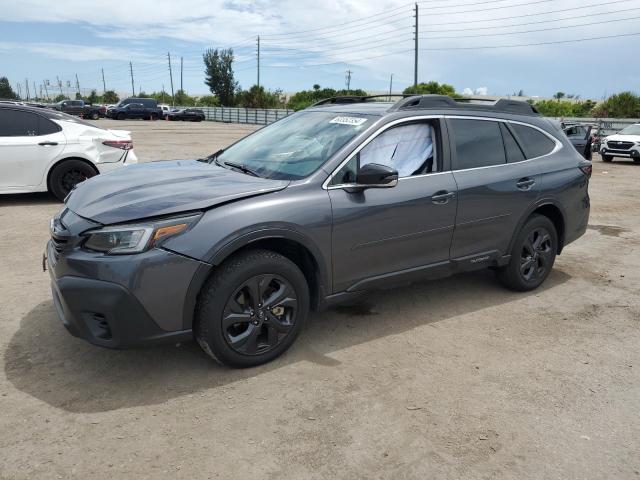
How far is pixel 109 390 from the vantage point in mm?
3156

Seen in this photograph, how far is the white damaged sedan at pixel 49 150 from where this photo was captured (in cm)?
795

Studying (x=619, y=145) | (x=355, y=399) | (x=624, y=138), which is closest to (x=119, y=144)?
(x=355, y=399)

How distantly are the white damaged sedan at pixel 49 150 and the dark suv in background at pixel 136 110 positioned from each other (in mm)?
39654

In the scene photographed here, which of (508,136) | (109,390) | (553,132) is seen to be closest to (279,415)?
(109,390)

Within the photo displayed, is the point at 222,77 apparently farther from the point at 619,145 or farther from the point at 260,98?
the point at 619,145

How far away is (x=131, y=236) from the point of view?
300 cm

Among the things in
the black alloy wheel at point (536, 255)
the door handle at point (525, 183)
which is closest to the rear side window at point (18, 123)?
the door handle at point (525, 183)

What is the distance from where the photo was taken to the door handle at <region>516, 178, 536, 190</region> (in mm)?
4680

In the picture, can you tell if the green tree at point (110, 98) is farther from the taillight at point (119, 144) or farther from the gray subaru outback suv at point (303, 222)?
the gray subaru outback suv at point (303, 222)

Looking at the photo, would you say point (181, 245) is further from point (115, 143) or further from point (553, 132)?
point (115, 143)

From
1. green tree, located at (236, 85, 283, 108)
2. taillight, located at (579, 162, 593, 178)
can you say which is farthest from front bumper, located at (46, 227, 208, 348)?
green tree, located at (236, 85, 283, 108)

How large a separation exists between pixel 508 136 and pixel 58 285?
379 cm

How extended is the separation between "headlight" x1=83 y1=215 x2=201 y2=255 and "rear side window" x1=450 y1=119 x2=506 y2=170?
238 cm

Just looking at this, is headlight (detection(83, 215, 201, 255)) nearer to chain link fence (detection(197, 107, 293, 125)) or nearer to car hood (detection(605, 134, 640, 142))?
car hood (detection(605, 134, 640, 142))
